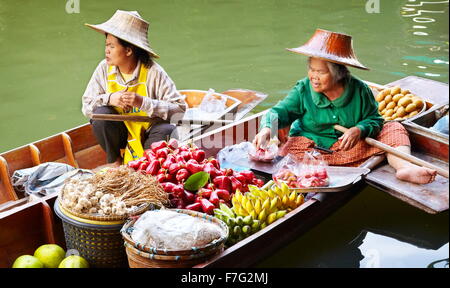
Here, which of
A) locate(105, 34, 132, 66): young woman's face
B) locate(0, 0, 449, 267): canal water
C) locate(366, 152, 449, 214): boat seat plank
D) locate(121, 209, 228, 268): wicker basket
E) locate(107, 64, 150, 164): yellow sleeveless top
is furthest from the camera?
locate(107, 64, 150, 164): yellow sleeveless top

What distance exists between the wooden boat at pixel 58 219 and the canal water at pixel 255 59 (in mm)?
229

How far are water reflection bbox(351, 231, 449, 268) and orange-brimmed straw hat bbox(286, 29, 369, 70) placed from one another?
1.10 m

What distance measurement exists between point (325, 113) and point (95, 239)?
1814mm

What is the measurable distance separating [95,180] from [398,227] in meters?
1.95

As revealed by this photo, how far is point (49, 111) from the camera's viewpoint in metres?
5.89

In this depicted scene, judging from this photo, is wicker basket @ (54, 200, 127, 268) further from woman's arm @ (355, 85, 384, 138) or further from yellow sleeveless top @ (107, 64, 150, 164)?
woman's arm @ (355, 85, 384, 138)

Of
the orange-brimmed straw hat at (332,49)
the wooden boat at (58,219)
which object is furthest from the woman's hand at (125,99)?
the orange-brimmed straw hat at (332,49)

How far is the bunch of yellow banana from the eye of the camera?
2809 mm

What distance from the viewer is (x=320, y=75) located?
11.2 feet

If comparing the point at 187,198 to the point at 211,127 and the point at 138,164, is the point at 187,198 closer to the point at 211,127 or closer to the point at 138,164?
the point at 138,164

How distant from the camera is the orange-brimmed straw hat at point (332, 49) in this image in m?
3.35

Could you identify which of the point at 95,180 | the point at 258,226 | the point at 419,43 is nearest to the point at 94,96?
the point at 95,180

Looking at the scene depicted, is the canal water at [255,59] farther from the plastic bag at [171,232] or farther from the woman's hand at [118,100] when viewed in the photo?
the woman's hand at [118,100]

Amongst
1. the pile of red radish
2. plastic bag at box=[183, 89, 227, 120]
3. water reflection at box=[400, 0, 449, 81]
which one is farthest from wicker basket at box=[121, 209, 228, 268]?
water reflection at box=[400, 0, 449, 81]
